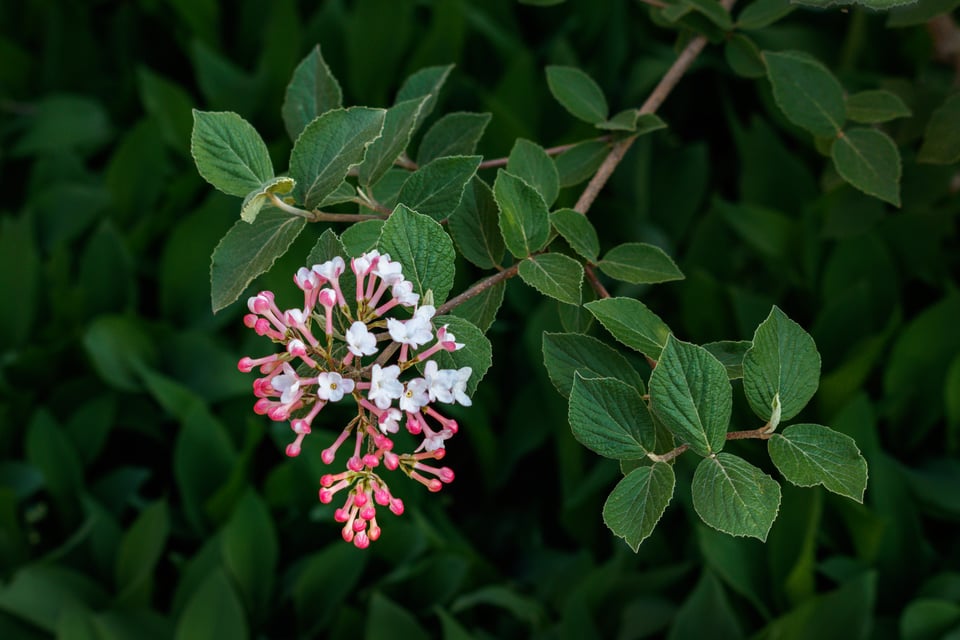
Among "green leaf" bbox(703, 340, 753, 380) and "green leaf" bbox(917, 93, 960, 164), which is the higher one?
"green leaf" bbox(917, 93, 960, 164)

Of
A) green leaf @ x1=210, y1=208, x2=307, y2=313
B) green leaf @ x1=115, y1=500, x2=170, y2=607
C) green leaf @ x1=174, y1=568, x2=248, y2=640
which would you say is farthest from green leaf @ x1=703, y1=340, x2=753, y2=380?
green leaf @ x1=115, y1=500, x2=170, y2=607

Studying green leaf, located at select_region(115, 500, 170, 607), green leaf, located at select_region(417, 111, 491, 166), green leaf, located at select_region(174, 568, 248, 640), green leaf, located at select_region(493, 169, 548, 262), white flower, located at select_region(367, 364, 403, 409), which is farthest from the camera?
green leaf, located at select_region(115, 500, 170, 607)

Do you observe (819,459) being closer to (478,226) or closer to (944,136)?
(478,226)

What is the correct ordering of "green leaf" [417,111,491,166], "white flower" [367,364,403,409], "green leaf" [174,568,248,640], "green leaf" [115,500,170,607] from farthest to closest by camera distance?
"green leaf" [115,500,170,607] → "green leaf" [174,568,248,640] → "green leaf" [417,111,491,166] → "white flower" [367,364,403,409]

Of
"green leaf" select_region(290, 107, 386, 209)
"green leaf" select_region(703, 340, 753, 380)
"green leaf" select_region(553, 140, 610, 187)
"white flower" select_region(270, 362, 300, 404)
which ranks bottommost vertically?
"green leaf" select_region(553, 140, 610, 187)

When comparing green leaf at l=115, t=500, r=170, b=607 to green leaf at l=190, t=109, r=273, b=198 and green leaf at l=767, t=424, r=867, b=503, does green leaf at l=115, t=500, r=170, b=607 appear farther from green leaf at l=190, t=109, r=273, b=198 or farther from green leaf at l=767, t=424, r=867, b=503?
green leaf at l=767, t=424, r=867, b=503
